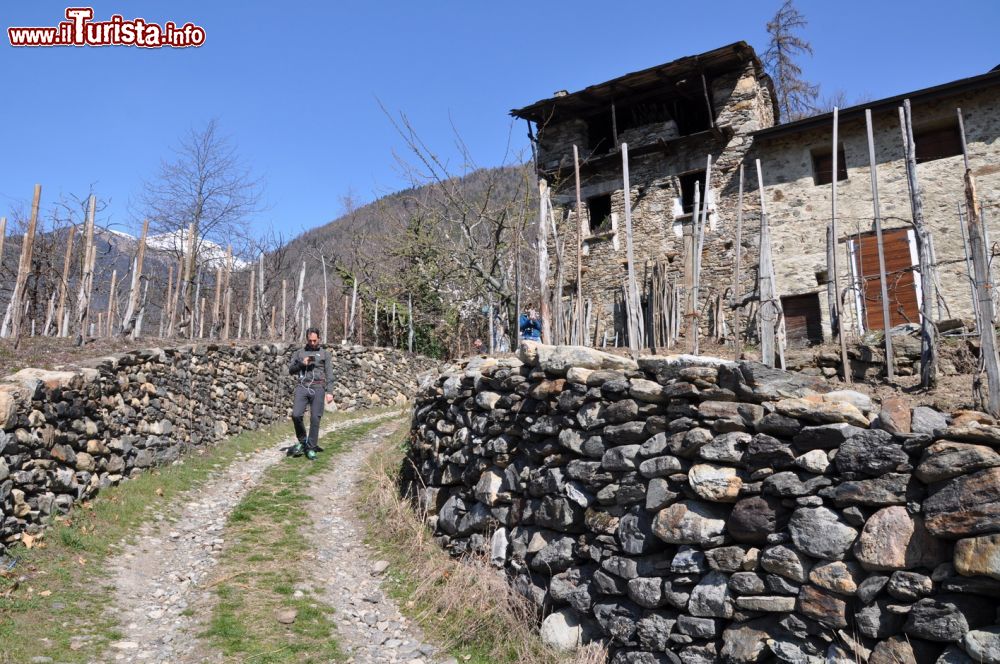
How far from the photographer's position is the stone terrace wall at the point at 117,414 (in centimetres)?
568

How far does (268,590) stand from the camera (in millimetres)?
5316

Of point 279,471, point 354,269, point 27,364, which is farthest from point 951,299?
point 354,269

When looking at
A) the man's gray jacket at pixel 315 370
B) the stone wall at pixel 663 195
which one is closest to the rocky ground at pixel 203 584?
the man's gray jacket at pixel 315 370

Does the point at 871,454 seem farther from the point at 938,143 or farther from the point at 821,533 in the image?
the point at 938,143

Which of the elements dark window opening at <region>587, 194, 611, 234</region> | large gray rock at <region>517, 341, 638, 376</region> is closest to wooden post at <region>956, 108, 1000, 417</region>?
large gray rock at <region>517, 341, 638, 376</region>

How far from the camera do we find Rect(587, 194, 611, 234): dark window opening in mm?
18031

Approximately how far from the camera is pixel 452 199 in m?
11.8

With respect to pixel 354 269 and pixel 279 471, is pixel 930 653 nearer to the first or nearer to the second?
pixel 279 471

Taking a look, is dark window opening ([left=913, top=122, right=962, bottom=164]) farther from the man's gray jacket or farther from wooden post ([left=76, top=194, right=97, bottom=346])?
wooden post ([left=76, top=194, right=97, bottom=346])

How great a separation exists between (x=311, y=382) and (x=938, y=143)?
14.0m

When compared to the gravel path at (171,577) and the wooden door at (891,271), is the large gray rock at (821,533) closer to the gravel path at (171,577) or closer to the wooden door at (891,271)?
the gravel path at (171,577)

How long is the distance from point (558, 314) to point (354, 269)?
16.7 metres

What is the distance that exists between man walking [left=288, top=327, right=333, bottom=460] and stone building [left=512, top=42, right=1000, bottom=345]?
574 cm

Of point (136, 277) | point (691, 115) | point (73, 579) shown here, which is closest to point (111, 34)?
point (136, 277)
